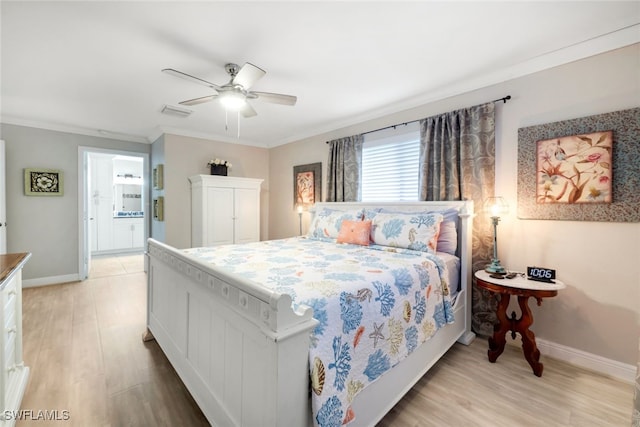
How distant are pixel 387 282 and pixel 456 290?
1.27 metres

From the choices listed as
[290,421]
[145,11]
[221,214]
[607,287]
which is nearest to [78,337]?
[221,214]

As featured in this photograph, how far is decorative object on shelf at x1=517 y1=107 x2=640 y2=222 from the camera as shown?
6.27ft

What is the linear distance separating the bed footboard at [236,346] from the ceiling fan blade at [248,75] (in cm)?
134

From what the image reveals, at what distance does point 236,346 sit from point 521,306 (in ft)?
6.78

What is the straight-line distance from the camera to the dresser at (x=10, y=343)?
137cm

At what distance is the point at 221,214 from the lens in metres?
4.34

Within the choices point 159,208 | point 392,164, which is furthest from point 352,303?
point 159,208

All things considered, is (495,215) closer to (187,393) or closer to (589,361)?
(589,361)

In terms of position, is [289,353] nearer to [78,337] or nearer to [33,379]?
[33,379]

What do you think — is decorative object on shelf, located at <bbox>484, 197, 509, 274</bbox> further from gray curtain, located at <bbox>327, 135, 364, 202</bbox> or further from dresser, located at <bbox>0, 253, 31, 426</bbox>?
dresser, located at <bbox>0, 253, 31, 426</bbox>

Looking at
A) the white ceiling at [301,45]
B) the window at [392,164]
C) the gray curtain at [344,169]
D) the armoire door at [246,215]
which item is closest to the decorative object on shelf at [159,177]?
the armoire door at [246,215]

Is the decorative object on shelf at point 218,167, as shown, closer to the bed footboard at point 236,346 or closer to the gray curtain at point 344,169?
the gray curtain at point 344,169

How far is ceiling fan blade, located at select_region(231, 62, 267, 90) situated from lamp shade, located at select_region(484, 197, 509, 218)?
213 cm

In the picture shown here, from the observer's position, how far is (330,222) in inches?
130
